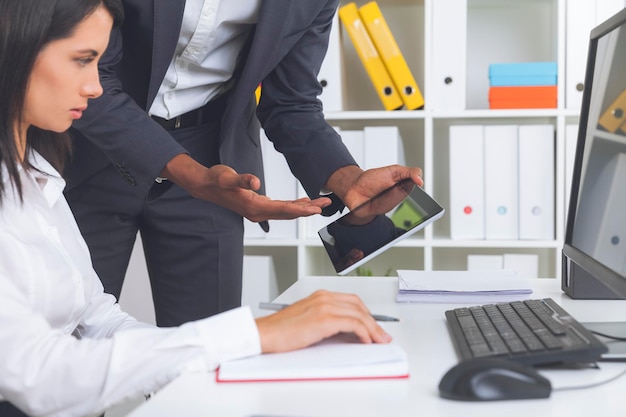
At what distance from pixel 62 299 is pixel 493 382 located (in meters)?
0.58

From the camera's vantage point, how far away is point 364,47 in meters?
2.57

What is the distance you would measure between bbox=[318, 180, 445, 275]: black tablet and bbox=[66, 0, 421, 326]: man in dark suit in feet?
0.29

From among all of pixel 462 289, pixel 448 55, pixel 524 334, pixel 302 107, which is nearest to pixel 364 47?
pixel 448 55

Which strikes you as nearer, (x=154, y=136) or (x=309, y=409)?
(x=309, y=409)

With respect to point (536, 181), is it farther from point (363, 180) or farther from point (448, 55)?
point (363, 180)

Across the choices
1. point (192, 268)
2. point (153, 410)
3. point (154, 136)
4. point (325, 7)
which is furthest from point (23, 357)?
point (325, 7)

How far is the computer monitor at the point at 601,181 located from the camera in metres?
1.04

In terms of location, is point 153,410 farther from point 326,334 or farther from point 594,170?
point 594,170

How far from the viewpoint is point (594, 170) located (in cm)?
122

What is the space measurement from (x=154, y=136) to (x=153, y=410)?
2.86 feet

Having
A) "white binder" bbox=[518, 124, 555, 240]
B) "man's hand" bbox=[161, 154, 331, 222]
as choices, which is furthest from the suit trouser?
"white binder" bbox=[518, 124, 555, 240]

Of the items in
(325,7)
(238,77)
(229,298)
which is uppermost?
(325,7)

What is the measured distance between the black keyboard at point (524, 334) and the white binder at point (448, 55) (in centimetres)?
150

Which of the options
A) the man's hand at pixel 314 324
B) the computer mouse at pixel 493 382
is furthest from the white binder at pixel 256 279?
the computer mouse at pixel 493 382
